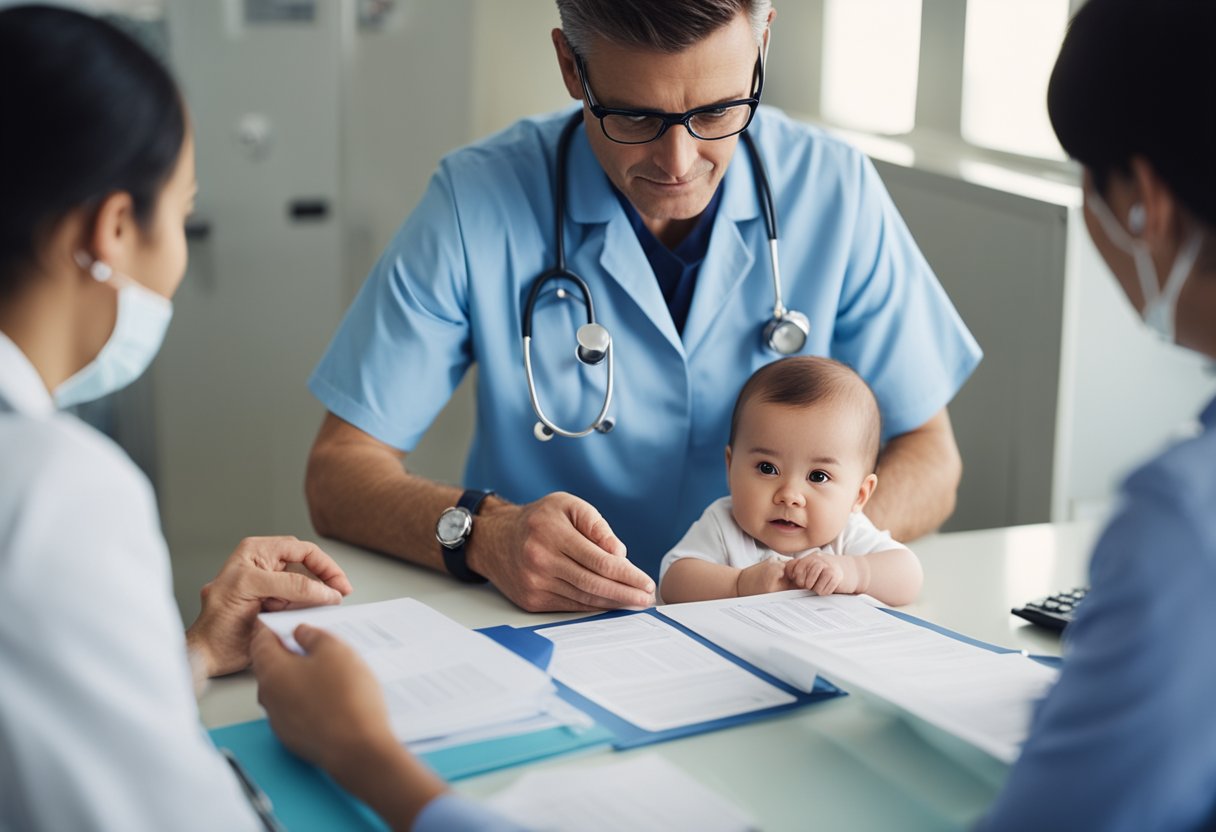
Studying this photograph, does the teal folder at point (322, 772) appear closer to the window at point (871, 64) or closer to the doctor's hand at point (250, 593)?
the doctor's hand at point (250, 593)

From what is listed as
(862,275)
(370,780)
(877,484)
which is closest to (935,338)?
(862,275)

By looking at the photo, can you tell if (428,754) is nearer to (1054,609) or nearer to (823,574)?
(823,574)

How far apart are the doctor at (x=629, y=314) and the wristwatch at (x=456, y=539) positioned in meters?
0.11

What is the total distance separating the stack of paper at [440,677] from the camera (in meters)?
1.03

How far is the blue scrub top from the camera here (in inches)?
67.5

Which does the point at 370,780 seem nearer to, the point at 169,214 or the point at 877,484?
the point at 169,214

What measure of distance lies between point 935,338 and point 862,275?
151mm

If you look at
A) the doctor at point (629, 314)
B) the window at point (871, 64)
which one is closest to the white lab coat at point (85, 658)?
the doctor at point (629, 314)

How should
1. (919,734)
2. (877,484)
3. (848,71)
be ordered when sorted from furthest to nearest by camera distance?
(848,71)
(877,484)
(919,734)

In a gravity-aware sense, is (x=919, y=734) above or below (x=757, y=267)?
below

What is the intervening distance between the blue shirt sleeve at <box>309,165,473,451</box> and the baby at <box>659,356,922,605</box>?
440 millimetres

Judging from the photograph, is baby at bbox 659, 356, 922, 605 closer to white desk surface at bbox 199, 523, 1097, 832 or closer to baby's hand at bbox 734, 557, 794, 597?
baby's hand at bbox 734, 557, 794, 597

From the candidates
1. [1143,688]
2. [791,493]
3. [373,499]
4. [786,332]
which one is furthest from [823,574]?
[1143,688]

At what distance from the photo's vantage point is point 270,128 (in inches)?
125
